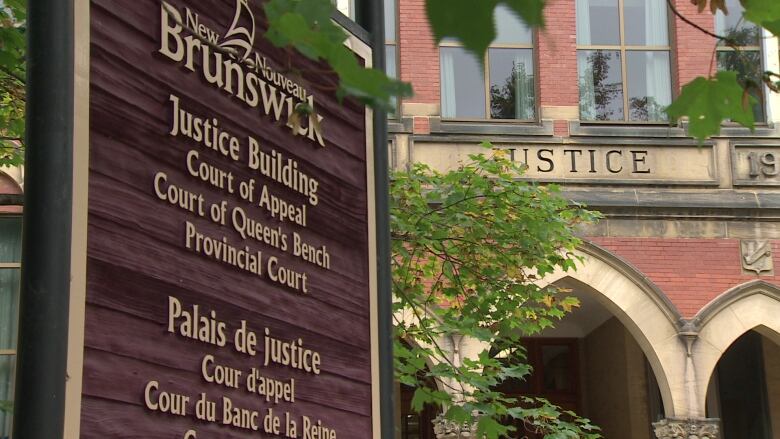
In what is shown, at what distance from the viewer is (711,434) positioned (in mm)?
15117

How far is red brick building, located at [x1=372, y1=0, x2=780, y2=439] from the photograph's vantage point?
49.8 feet

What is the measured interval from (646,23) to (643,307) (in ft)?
11.3

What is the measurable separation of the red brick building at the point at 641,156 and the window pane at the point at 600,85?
0.02m

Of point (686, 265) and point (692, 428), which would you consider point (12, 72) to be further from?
point (692, 428)

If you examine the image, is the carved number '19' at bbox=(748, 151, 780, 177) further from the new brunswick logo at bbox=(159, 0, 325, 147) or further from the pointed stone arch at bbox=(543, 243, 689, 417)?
the new brunswick logo at bbox=(159, 0, 325, 147)

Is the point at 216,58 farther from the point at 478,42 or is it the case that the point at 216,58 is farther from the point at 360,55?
the point at 478,42

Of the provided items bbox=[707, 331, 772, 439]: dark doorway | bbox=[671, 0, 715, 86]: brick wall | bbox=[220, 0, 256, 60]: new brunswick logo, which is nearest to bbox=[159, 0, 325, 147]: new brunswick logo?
bbox=[220, 0, 256, 60]: new brunswick logo

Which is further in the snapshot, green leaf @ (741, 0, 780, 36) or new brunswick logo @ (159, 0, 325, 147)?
new brunswick logo @ (159, 0, 325, 147)

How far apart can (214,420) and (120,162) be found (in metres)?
0.68

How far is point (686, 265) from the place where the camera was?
603 inches

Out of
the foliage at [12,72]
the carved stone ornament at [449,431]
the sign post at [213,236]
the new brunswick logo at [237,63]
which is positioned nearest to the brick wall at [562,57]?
the carved stone ornament at [449,431]

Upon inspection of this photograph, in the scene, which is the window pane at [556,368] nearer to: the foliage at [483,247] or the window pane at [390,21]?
the window pane at [390,21]

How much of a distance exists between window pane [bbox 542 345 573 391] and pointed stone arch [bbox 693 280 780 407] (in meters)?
3.69

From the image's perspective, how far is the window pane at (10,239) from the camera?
37.8 feet
